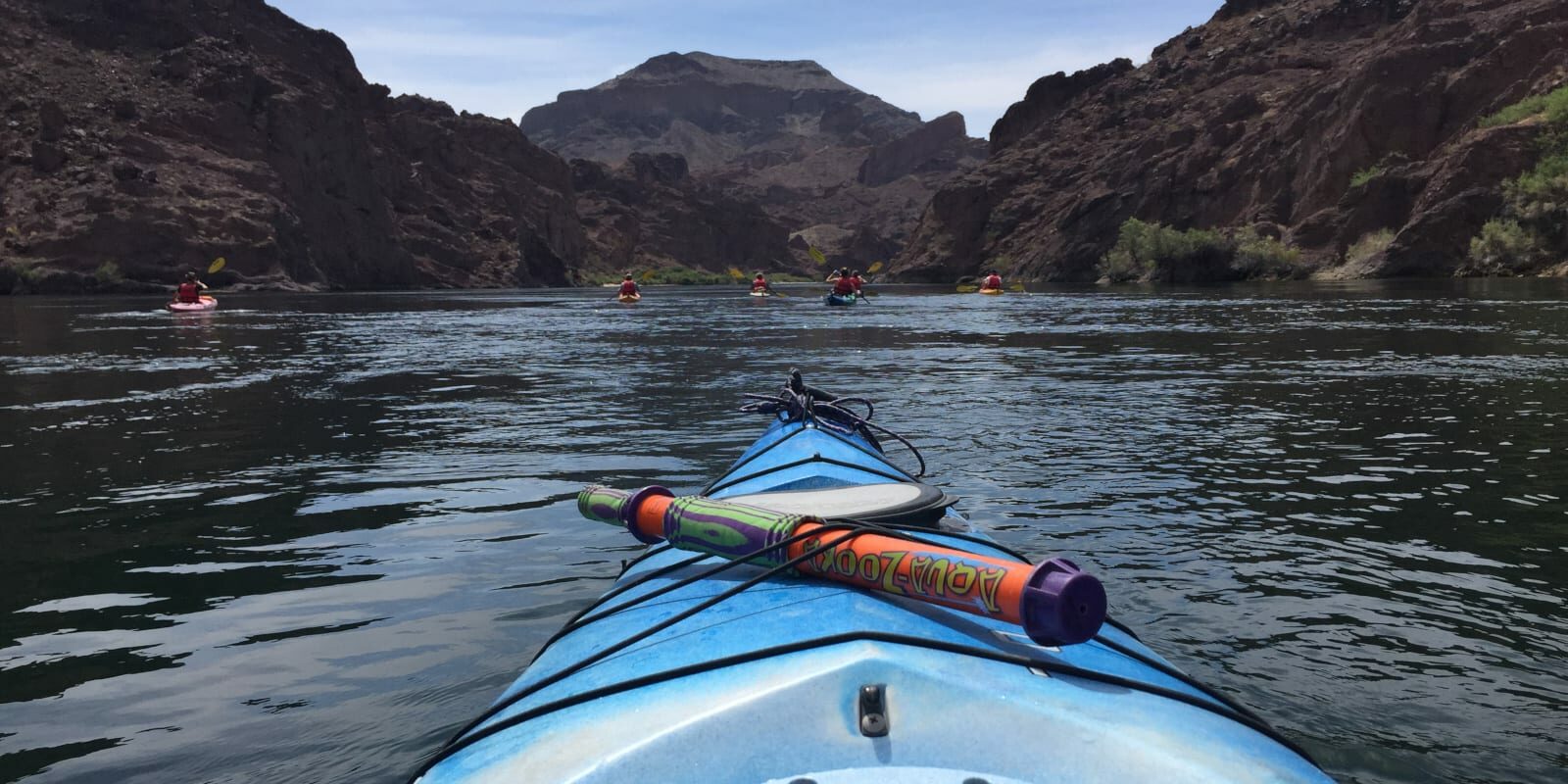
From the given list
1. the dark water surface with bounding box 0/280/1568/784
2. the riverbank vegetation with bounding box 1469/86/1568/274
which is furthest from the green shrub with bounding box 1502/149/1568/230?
the dark water surface with bounding box 0/280/1568/784

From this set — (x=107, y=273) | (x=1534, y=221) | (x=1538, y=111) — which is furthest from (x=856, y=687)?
(x=107, y=273)

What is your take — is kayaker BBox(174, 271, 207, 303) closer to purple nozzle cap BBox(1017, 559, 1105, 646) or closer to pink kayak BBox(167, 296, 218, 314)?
pink kayak BBox(167, 296, 218, 314)

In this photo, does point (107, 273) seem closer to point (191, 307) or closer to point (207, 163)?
point (207, 163)

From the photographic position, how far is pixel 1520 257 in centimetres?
5803

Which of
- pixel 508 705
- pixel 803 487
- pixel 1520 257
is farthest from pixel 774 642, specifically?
pixel 1520 257

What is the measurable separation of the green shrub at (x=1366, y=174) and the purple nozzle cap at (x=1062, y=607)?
84.5 meters

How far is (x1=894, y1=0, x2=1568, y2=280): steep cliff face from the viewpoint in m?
71.6

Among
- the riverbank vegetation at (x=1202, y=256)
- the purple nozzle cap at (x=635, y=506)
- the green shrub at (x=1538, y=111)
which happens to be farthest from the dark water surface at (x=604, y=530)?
the riverbank vegetation at (x=1202, y=256)

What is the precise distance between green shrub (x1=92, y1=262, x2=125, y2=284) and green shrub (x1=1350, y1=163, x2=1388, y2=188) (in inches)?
3534

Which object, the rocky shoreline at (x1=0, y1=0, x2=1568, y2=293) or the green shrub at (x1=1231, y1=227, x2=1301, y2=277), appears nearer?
the rocky shoreline at (x1=0, y1=0, x2=1568, y2=293)

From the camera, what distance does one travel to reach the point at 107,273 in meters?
76.2

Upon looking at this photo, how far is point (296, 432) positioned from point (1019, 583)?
1221 cm

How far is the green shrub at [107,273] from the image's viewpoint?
76188 mm

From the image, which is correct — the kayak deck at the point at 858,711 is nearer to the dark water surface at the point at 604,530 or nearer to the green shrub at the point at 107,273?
the dark water surface at the point at 604,530
